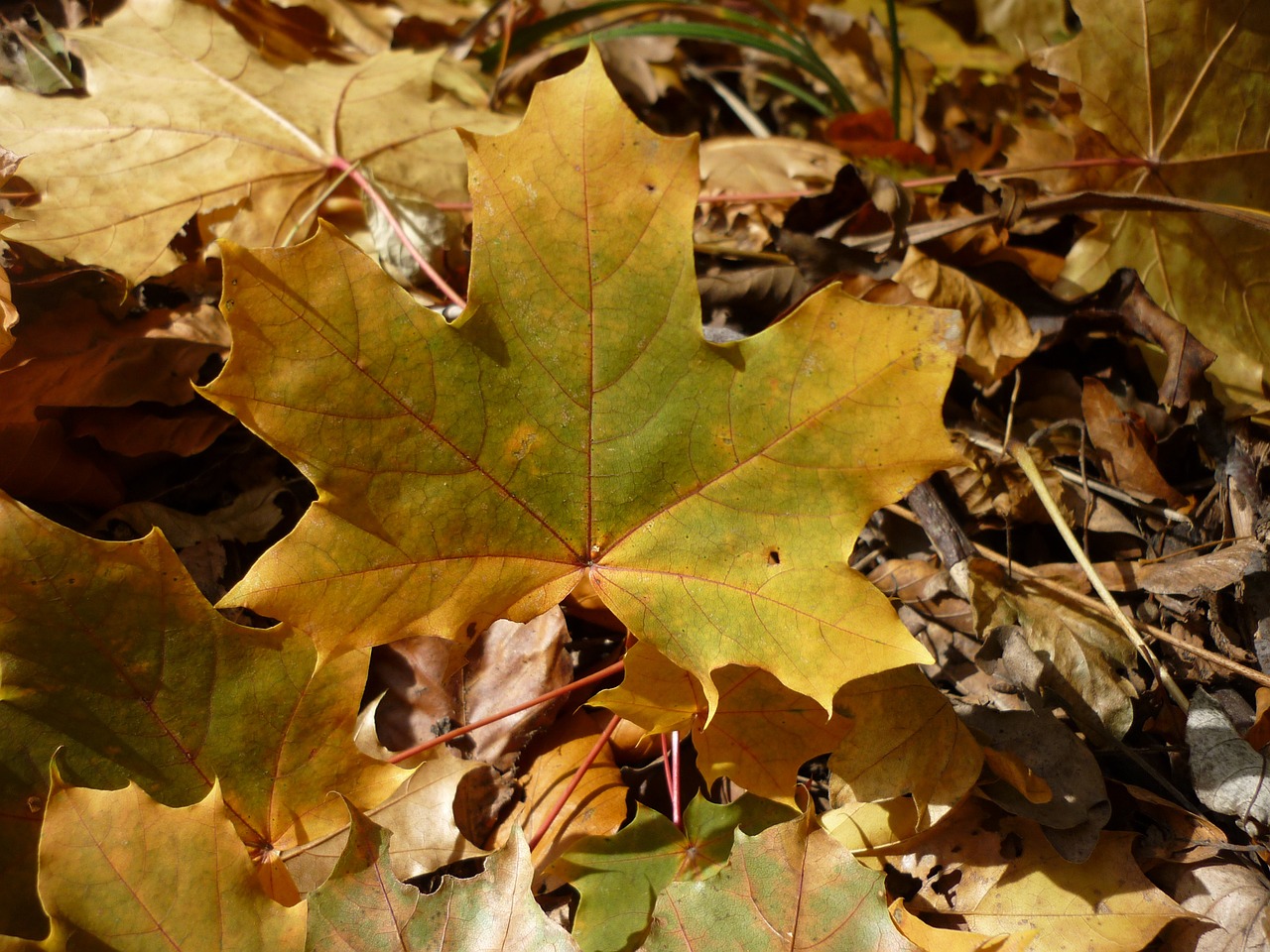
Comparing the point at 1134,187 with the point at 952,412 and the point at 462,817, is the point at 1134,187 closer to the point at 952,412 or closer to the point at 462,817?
the point at 952,412

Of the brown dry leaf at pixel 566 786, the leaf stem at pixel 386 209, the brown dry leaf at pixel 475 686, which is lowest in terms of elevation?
the brown dry leaf at pixel 566 786

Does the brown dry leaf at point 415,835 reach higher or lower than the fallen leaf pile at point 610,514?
lower

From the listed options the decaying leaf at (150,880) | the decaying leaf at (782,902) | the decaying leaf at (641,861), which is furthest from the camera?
the decaying leaf at (641,861)

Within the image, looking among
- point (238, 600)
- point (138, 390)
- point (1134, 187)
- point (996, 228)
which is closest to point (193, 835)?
point (238, 600)

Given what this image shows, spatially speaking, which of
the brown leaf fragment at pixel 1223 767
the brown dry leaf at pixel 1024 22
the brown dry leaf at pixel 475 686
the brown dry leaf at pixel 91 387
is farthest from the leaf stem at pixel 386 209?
the brown dry leaf at pixel 1024 22

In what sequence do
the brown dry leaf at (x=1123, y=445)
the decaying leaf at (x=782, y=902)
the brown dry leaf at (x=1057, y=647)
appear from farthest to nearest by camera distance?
the brown dry leaf at (x=1123, y=445) → the brown dry leaf at (x=1057, y=647) → the decaying leaf at (x=782, y=902)

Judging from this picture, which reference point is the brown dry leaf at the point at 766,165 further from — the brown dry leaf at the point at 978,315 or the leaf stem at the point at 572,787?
the leaf stem at the point at 572,787

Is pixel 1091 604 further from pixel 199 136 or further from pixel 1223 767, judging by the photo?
pixel 199 136
